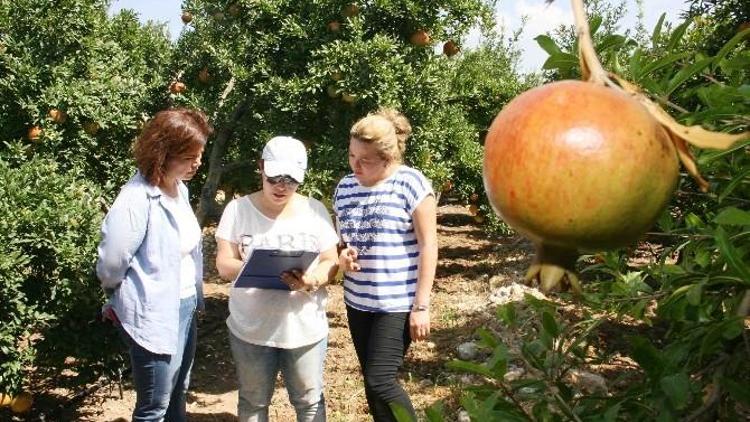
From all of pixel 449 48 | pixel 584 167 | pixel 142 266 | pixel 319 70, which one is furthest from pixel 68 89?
pixel 584 167

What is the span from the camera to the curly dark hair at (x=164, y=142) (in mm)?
2697

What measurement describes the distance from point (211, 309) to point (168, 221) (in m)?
4.18

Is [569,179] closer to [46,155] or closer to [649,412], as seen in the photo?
[649,412]

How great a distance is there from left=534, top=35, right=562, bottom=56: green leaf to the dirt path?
3670 mm

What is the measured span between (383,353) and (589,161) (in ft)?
7.74

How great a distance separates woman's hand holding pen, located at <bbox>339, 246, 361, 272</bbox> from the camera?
2803 millimetres

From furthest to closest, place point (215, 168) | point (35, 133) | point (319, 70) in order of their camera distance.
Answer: point (215, 168), point (319, 70), point (35, 133)

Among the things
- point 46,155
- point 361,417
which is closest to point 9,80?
point 46,155

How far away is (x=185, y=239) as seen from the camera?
2852 millimetres

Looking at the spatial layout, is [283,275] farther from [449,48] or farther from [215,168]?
[449,48]

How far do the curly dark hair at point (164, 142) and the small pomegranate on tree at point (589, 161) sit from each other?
2324mm

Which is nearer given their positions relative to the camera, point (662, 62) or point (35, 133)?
point (662, 62)

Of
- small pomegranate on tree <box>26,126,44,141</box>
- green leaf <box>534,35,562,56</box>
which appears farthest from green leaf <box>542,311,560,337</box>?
small pomegranate on tree <box>26,126,44,141</box>

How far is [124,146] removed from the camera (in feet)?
15.8
